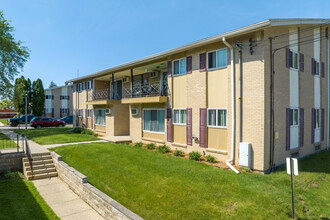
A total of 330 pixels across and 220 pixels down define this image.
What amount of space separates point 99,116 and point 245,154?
16.8 metres

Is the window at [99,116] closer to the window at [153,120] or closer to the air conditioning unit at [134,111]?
the air conditioning unit at [134,111]

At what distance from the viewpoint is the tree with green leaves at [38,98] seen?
42688mm

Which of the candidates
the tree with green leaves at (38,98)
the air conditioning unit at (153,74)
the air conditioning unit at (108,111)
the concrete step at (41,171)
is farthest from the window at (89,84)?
the tree with green leaves at (38,98)

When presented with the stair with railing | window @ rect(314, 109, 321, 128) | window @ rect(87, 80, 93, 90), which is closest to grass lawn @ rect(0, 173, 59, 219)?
the stair with railing

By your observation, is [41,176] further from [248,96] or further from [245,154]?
[248,96]

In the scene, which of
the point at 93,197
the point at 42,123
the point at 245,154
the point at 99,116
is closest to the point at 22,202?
the point at 93,197

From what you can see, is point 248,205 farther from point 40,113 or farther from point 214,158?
point 40,113

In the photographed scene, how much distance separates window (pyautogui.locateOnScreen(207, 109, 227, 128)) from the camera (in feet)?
35.9

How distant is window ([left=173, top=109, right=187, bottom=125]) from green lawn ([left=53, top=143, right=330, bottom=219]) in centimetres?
286

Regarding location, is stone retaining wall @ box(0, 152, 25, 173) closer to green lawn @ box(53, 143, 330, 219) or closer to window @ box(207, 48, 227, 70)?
green lawn @ box(53, 143, 330, 219)

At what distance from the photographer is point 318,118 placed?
45.4ft

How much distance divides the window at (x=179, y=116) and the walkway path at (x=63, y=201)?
22.6 ft

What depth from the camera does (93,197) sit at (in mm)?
7449

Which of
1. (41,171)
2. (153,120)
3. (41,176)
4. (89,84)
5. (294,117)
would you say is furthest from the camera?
(89,84)
